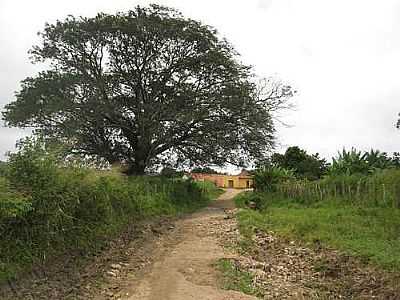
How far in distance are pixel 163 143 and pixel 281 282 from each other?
796 inches

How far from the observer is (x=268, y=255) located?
13273mm

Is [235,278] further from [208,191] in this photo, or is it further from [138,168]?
[208,191]

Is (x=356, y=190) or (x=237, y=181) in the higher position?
(x=237, y=181)

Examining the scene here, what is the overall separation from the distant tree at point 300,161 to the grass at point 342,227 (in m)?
20.0

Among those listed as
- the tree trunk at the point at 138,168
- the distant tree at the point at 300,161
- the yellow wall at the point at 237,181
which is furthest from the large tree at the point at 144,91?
the yellow wall at the point at 237,181

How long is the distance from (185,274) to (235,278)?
1036 millimetres

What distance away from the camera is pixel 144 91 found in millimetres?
29375

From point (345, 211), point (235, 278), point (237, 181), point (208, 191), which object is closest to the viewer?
point (235, 278)

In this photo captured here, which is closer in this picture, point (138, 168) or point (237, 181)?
point (138, 168)

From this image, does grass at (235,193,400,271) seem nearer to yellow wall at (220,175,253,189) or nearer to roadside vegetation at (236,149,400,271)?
roadside vegetation at (236,149,400,271)

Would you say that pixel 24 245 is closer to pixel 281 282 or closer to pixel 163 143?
pixel 281 282

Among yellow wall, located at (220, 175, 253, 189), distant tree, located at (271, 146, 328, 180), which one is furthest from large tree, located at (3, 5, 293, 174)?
yellow wall, located at (220, 175, 253, 189)

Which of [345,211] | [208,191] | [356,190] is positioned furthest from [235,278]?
[208,191]

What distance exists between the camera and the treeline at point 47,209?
28.4ft
